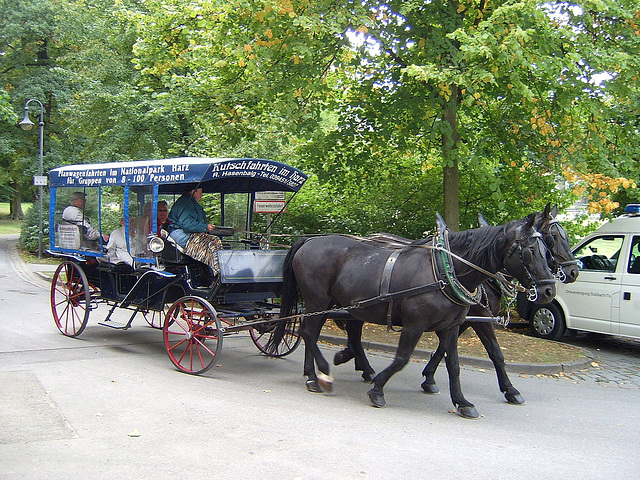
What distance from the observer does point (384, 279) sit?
6.74 m

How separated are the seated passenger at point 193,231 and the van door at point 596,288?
612 centimetres

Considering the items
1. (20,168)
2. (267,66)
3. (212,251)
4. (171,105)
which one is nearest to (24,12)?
(20,168)

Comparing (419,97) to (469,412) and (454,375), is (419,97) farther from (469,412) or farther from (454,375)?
(469,412)

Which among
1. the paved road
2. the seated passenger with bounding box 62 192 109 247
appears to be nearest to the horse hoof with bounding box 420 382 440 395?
the paved road

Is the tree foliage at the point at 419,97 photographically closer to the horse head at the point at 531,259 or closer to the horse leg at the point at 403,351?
the horse head at the point at 531,259

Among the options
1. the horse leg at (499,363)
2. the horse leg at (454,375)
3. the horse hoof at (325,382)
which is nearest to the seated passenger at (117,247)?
the horse hoof at (325,382)

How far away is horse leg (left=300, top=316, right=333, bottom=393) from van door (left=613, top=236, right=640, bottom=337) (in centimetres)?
527

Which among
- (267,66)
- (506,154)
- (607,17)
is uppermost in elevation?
(607,17)

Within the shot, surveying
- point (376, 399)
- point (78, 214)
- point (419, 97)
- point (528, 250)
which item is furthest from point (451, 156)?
point (78, 214)

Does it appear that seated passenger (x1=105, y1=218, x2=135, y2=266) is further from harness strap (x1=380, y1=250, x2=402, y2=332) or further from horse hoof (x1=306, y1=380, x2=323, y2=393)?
harness strap (x1=380, y1=250, x2=402, y2=332)

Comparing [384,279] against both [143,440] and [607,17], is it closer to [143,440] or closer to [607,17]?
[143,440]

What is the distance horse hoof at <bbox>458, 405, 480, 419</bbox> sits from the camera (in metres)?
6.36

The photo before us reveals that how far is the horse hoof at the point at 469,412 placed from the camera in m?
6.36

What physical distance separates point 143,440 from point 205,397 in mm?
1412
